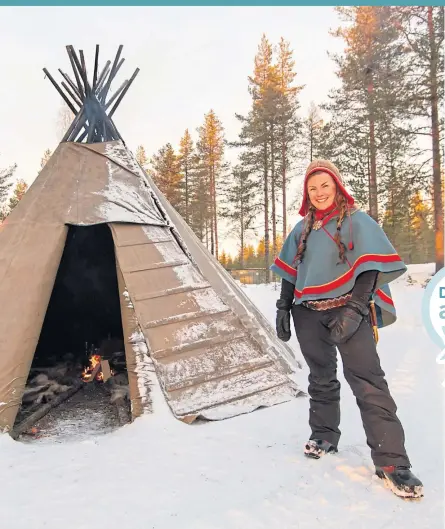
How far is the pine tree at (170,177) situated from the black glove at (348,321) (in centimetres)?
2418

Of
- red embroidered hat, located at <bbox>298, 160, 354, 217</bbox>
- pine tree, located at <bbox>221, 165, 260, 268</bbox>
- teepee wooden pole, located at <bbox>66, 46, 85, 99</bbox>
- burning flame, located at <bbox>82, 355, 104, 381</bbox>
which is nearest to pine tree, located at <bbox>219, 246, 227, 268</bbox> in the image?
pine tree, located at <bbox>221, 165, 260, 268</bbox>

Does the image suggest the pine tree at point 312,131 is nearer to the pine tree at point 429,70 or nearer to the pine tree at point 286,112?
the pine tree at point 286,112

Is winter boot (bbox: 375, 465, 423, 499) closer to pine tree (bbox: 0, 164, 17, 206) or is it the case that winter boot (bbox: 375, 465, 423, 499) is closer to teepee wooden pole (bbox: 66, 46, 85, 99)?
teepee wooden pole (bbox: 66, 46, 85, 99)

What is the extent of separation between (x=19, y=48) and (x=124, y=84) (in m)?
1.53

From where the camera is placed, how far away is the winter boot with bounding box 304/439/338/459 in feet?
9.73

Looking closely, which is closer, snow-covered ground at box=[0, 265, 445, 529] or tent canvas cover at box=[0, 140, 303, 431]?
snow-covered ground at box=[0, 265, 445, 529]

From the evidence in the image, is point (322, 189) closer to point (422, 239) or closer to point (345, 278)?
point (345, 278)

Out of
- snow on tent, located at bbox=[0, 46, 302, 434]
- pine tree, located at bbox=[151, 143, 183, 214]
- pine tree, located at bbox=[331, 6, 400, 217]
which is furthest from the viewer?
pine tree, located at bbox=[151, 143, 183, 214]

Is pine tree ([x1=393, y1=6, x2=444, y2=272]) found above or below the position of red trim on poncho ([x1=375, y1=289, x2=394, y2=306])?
above

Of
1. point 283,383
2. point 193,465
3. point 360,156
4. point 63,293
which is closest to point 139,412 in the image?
point 193,465

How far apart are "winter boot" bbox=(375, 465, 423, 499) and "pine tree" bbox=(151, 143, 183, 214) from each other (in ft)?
80.5

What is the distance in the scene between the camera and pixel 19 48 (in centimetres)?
552

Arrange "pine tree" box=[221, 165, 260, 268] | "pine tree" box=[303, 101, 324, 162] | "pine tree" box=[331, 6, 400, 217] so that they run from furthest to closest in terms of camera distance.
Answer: "pine tree" box=[221, 165, 260, 268]
"pine tree" box=[303, 101, 324, 162]
"pine tree" box=[331, 6, 400, 217]

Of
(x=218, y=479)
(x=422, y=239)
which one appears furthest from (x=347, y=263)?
(x=422, y=239)
